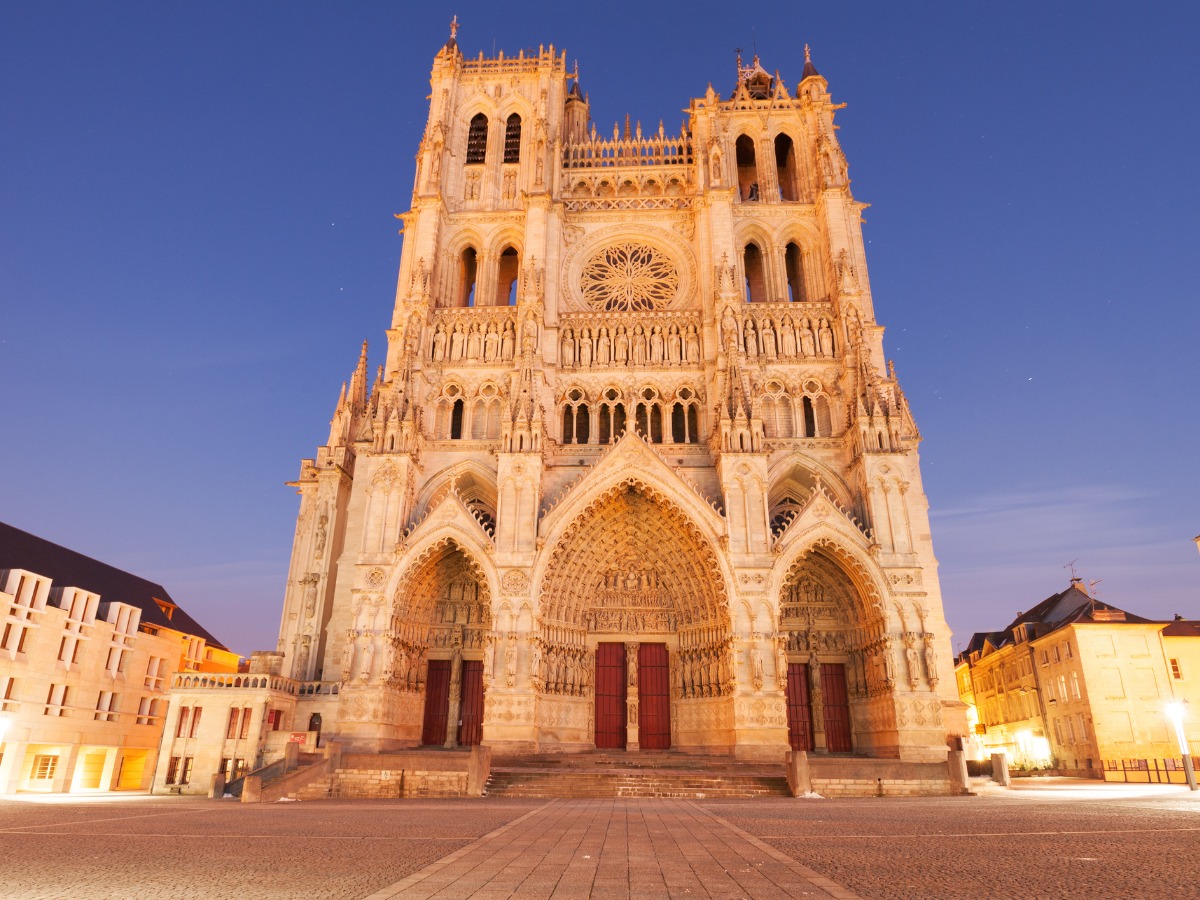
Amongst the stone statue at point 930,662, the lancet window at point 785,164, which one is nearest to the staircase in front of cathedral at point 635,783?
the stone statue at point 930,662

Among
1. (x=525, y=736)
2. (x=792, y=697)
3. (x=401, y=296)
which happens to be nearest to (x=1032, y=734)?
(x=792, y=697)

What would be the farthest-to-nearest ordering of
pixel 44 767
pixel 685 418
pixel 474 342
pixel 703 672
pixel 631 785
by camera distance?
1. pixel 474 342
2. pixel 685 418
3. pixel 44 767
4. pixel 703 672
5. pixel 631 785

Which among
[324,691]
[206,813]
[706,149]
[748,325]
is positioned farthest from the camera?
[706,149]

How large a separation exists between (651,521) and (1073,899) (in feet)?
73.1

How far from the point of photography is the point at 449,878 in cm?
591

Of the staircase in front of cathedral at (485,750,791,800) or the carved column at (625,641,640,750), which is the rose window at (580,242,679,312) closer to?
the carved column at (625,641,640,750)

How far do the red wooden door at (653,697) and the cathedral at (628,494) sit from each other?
78 millimetres

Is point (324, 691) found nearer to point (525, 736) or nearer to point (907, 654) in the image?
point (525, 736)

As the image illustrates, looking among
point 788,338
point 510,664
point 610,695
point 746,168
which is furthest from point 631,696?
point 746,168

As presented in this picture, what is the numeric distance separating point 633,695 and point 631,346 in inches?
529

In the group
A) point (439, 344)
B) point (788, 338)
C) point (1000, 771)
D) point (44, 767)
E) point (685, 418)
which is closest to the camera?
point (1000, 771)

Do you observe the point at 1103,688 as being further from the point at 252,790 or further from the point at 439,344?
the point at 252,790

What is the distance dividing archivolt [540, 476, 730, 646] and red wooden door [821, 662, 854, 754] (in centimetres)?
483

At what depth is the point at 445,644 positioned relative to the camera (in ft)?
88.9
